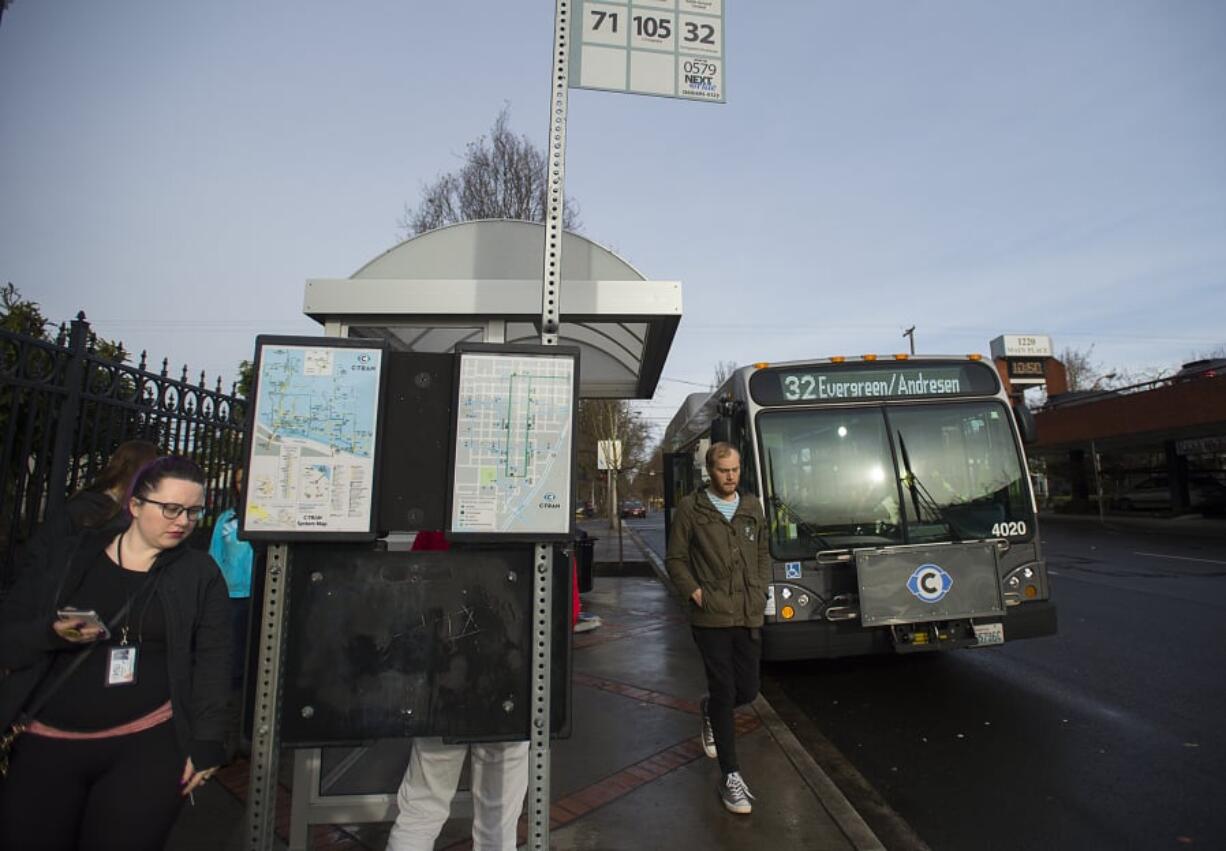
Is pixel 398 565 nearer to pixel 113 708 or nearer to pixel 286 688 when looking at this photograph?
pixel 286 688

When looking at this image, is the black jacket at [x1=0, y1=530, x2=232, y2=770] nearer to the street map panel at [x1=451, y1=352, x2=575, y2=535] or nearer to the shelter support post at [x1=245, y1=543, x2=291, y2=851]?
the shelter support post at [x1=245, y1=543, x2=291, y2=851]

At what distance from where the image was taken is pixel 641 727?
4723 mm

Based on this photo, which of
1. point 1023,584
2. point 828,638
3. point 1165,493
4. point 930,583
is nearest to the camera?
point 930,583

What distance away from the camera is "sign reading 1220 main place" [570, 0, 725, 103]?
2.66 meters

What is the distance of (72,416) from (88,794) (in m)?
2.35

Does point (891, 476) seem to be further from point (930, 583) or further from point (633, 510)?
point (633, 510)

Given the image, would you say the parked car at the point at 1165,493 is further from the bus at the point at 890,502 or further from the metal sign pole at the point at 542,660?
the metal sign pole at the point at 542,660

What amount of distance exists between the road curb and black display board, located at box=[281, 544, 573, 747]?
2.07 metres

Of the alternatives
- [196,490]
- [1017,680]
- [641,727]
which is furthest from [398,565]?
[1017,680]

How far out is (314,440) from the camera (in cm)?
214

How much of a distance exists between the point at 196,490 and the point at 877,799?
3829mm

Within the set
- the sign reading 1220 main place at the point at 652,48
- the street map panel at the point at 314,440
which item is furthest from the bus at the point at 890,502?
the street map panel at the point at 314,440

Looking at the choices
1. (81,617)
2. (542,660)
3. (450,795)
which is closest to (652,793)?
(450,795)

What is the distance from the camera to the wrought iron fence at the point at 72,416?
3318 mm
